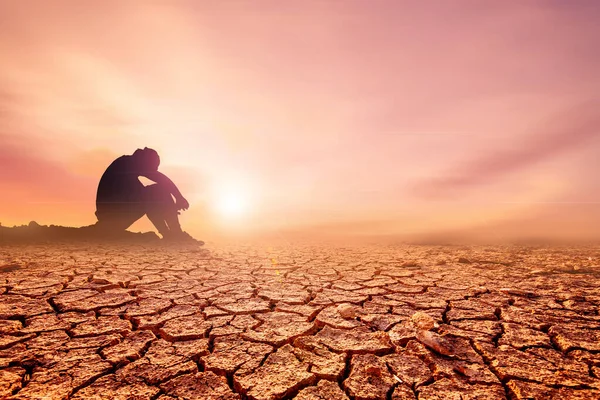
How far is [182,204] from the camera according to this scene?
7168 millimetres

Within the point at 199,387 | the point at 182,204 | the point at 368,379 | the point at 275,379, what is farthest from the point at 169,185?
the point at 368,379

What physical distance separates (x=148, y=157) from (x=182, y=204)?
1.47 meters

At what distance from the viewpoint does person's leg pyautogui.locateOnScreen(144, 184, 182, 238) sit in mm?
6799

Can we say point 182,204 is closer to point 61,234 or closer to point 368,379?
point 61,234

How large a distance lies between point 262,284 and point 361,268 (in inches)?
64.5

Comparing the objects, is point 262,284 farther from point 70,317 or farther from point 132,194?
point 132,194

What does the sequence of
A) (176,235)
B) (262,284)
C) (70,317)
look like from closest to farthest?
1. (70,317)
2. (262,284)
3. (176,235)

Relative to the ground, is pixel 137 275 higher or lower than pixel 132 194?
lower

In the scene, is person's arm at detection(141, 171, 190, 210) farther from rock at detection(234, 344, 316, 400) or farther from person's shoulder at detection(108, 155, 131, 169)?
rock at detection(234, 344, 316, 400)

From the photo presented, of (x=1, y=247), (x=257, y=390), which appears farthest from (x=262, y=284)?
(x=1, y=247)

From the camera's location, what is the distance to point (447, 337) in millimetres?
1807

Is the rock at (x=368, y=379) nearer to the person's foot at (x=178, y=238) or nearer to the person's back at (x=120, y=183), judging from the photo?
the person's foot at (x=178, y=238)

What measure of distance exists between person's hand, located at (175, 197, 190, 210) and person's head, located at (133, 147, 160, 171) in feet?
3.47

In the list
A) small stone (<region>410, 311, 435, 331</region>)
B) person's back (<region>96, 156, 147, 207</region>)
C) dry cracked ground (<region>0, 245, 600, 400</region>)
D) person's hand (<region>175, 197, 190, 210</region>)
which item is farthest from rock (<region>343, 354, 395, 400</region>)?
person's back (<region>96, 156, 147, 207</region>)
